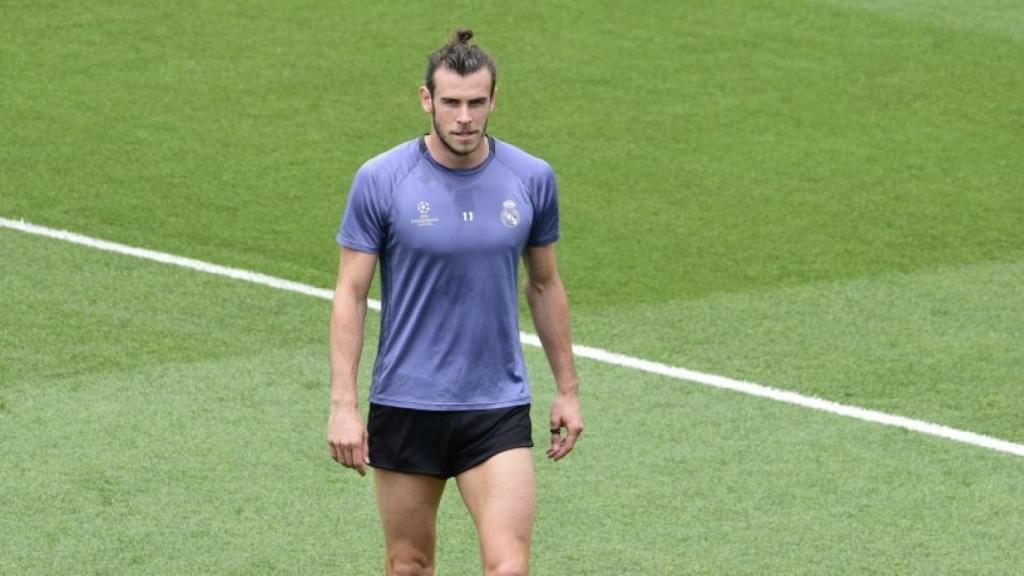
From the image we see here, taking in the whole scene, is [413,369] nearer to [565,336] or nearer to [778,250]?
[565,336]

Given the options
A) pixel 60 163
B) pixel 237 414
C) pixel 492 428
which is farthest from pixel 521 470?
pixel 60 163

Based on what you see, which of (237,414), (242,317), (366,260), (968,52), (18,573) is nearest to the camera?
(366,260)

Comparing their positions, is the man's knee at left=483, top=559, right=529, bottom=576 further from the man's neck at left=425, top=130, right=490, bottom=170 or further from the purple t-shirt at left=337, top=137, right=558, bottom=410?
the man's neck at left=425, top=130, right=490, bottom=170

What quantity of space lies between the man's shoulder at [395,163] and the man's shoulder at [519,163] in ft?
0.89

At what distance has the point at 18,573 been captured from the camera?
27.0 feet

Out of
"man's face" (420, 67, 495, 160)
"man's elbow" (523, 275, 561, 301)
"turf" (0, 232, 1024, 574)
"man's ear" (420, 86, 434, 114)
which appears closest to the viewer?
"man's face" (420, 67, 495, 160)

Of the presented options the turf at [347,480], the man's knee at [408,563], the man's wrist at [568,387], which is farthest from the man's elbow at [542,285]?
the turf at [347,480]

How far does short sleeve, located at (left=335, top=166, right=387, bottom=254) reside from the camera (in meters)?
6.67

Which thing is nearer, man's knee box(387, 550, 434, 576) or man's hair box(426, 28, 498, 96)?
man's hair box(426, 28, 498, 96)

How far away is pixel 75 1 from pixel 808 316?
8540mm

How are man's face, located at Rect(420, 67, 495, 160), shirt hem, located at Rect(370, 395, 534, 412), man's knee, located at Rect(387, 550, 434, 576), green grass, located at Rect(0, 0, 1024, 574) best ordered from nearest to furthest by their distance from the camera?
man's face, located at Rect(420, 67, 495, 160) < shirt hem, located at Rect(370, 395, 534, 412) < man's knee, located at Rect(387, 550, 434, 576) < green grass, located at Rect(0, 0, 1024, 574)

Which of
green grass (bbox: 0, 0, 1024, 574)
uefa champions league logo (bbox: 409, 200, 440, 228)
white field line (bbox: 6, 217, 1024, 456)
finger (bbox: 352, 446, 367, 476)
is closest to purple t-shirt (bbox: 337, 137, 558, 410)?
uefa champions league logo (bbox: 409, 200, 440, 228)

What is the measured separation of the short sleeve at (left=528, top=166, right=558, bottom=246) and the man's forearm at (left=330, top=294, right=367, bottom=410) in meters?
0.65

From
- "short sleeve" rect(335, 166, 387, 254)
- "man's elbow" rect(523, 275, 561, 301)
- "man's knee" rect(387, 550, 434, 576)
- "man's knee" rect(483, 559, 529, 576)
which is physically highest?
"short sleeve" rect(335, 166, 387, 254)
